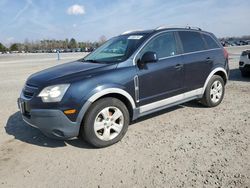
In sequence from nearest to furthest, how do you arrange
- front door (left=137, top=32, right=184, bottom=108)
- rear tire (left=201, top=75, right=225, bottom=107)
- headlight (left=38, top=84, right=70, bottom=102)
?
headlight (left=38, top=84, right=70, bottom=102), front door (left=137, top=32, right=184, bottom=108), rear tire (left=201, top=75, right=225, bottom=107)

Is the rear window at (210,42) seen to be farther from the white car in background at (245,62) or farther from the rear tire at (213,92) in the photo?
the white car in background at (245,62)

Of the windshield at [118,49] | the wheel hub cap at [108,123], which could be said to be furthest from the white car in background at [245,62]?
the wheel hub cap at [108,123]

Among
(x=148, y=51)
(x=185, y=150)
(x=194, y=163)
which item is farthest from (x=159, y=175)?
(x=148, y=51)

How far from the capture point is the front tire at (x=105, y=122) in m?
3.65

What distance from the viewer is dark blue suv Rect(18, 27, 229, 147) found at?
3537 mm

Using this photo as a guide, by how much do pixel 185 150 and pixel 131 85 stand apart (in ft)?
4.31

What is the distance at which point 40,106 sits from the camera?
3549mm

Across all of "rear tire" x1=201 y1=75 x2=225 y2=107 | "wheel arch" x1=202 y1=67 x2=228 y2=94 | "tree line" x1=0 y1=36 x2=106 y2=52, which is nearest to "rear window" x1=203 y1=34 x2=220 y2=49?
"wheel arch" x1=202 y1=67 x2=228 y2=94

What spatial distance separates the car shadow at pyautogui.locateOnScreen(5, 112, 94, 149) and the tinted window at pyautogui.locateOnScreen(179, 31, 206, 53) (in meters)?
2.79

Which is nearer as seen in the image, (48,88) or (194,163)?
(194,163)

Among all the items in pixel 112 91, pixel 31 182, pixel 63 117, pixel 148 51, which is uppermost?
pixel 148 51

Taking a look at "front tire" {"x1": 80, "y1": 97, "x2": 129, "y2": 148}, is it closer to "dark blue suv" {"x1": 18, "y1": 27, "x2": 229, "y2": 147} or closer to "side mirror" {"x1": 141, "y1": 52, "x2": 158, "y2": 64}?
"dark blue suv" {"x1": 18, "y1": 27, "x2": 229, "y2": 147}

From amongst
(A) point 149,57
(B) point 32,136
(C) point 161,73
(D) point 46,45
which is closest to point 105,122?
(A) point 149,57

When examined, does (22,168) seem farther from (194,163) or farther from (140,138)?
(194,163)
